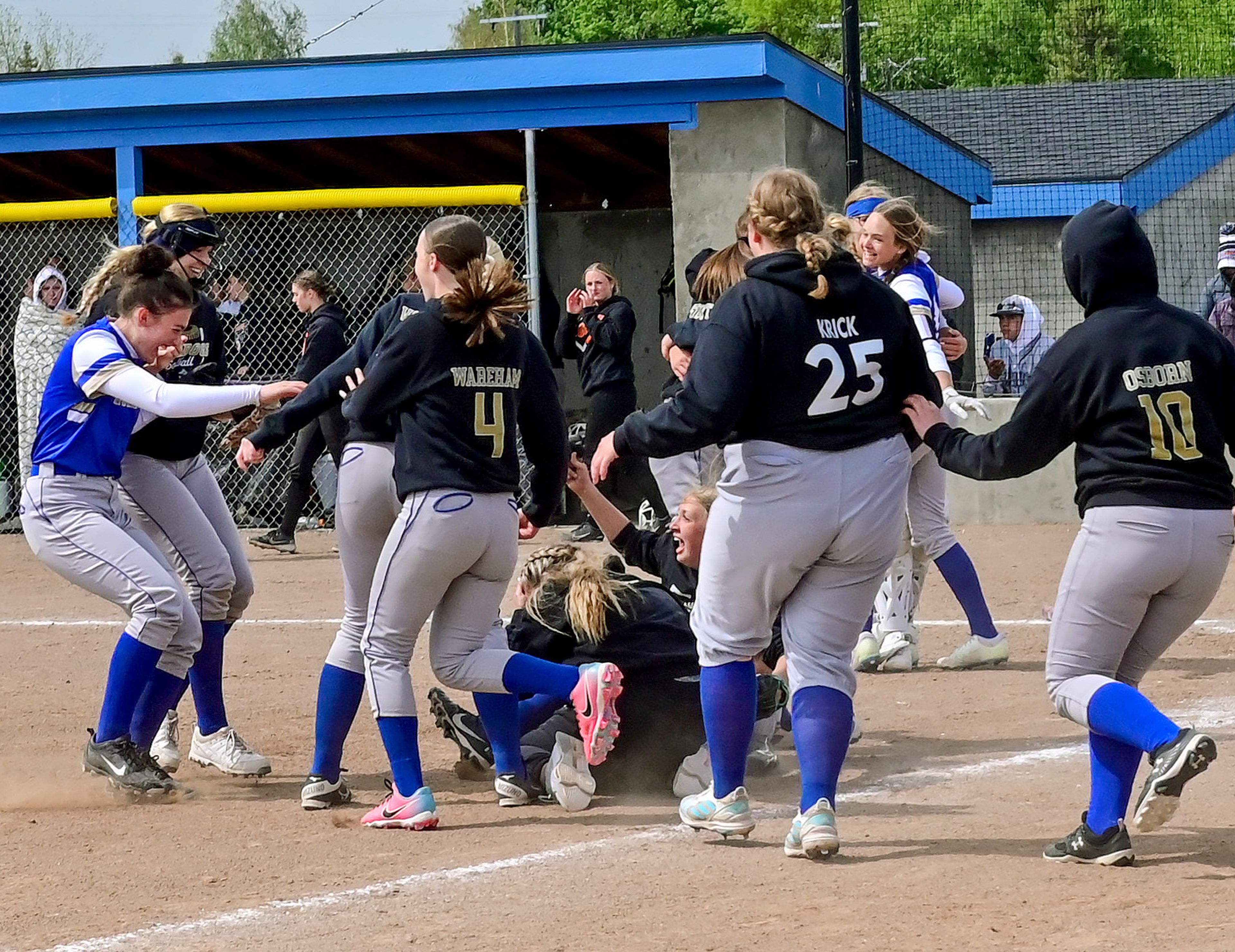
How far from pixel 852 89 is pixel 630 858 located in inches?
338

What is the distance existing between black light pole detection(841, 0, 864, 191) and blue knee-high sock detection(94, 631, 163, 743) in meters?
7.92

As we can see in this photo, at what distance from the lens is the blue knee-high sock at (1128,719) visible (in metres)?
4.04

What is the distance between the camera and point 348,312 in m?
14.7

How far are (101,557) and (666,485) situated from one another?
2.60 metres

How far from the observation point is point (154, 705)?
558cm

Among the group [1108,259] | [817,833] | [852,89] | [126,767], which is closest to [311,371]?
[852,89]

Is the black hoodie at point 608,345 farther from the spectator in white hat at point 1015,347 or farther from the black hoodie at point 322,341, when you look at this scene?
the spectator in white hat at point 1015,347

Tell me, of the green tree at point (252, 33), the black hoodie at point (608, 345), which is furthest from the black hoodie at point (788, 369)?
the green tree at point (252, 33)

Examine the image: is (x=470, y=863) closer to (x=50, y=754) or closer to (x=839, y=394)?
(x=839, y=394)

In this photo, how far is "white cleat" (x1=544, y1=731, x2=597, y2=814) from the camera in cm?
510

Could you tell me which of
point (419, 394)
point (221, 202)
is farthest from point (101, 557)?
point (221, 202)

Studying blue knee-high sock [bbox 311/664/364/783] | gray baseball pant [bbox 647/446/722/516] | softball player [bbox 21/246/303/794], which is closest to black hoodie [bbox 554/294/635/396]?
gray baseball pant [bbox 647/446/722/516]

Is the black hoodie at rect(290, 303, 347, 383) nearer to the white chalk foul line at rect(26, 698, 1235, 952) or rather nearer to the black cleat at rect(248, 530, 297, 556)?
the black cleat at rect(248, 530, 297, 556)

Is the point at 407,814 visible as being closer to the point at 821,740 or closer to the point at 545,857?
the point at 545,857
